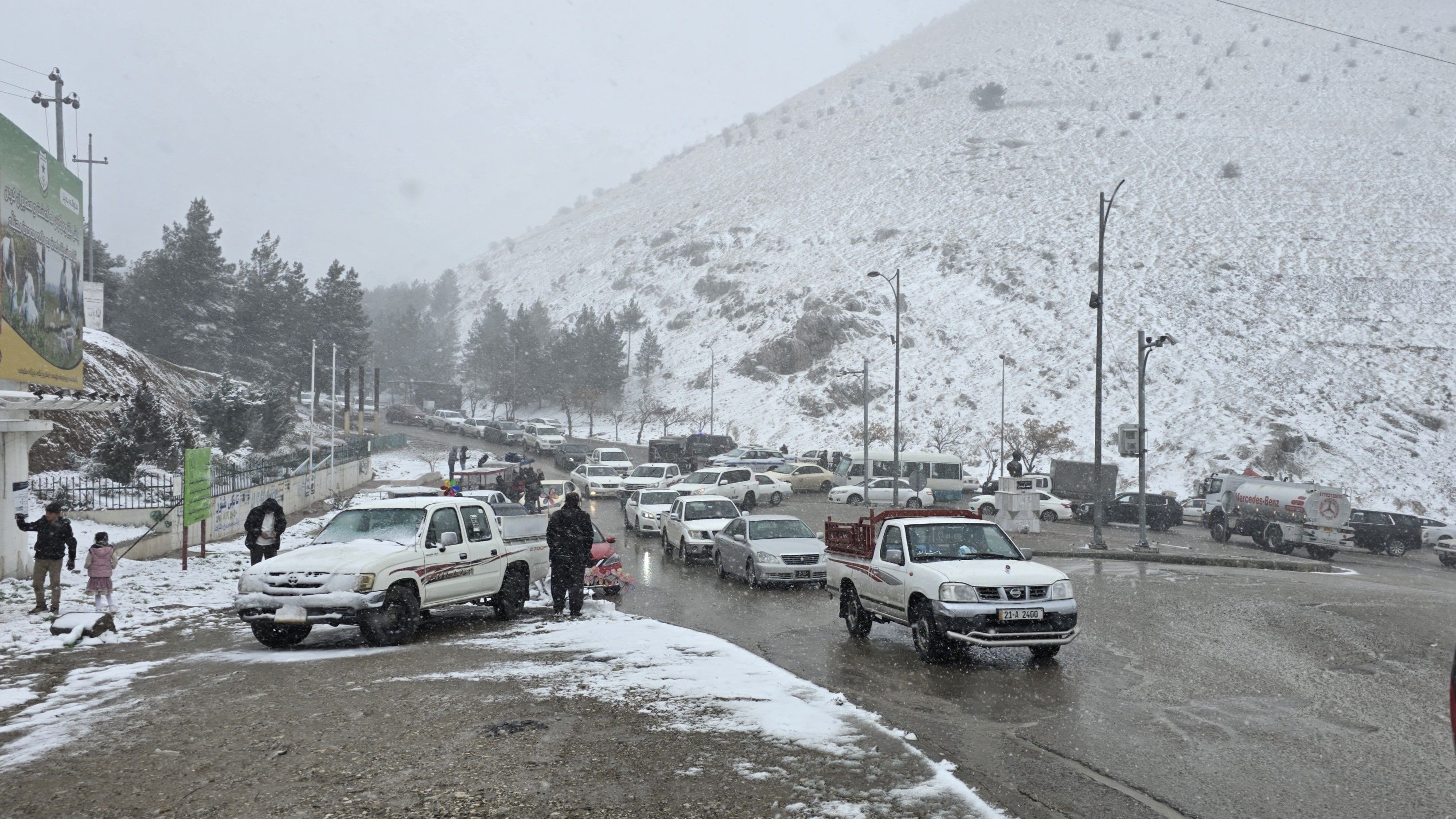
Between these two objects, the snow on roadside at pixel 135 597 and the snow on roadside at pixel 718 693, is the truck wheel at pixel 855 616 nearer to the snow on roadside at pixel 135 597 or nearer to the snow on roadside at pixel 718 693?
the snow on roadside at pixel 718 693

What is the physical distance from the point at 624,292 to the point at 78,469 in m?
90.2

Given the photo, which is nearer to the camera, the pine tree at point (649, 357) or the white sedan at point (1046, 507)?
the white sedan at point (1046, 507)

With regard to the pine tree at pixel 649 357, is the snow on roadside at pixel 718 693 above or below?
below

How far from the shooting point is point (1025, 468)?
55156 millimetres

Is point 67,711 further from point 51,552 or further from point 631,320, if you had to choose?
point 631,320

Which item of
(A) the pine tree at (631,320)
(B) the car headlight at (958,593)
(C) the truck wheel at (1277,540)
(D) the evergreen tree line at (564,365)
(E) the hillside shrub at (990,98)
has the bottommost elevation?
(C) the truck wheel at (1277,540)

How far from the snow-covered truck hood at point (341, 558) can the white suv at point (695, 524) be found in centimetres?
914

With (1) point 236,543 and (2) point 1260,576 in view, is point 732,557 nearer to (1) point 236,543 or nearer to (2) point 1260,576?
(2) point 1260,576

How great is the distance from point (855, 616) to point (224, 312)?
63737mm

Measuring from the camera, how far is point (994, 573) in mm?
10258

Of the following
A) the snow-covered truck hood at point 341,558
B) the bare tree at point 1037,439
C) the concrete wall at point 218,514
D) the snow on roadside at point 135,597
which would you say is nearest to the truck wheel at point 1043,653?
the snow-covered truck hood at point 341,558

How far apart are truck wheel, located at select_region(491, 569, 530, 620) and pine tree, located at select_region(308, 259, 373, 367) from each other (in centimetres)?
5841

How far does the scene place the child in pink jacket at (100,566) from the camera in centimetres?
1304

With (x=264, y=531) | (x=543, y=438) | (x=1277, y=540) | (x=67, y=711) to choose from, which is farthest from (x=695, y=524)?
(x=543, y=438)
